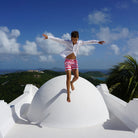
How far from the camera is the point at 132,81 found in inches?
603

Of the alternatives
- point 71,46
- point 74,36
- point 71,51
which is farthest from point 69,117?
point 74,36

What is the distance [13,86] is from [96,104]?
27463mm

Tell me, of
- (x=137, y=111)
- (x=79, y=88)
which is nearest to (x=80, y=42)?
(x=79, y=88)

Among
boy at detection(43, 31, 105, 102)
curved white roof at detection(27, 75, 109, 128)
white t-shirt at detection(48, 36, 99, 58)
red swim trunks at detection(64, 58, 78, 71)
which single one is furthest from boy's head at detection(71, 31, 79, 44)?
curved white roof at detection(27, 75, 109, 128)

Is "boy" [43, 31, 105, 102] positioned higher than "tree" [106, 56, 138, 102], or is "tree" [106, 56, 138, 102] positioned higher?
"boy" [43, 31, 105, 102]

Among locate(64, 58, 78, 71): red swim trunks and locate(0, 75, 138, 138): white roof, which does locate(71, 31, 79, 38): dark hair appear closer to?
locate(64, 58, 78, 71): red swim trunks

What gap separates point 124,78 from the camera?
15.7 metres

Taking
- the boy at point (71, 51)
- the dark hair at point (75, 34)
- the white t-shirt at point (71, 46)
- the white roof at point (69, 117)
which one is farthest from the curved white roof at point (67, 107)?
the dark hair at point (75, 34)

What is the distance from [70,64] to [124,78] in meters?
11.0

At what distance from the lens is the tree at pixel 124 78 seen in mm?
15242

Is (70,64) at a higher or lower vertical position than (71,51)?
lower

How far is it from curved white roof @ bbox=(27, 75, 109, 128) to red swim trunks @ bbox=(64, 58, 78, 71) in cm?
124

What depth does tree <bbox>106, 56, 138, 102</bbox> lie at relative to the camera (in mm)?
15242

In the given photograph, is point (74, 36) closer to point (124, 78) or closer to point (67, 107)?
point (67, 107)
